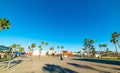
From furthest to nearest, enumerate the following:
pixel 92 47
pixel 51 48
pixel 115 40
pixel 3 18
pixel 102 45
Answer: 1. pixel 51 48
2. pixel 102 45
3. pixel 92 47
4. pixel 115 40
5. pixel 3 18

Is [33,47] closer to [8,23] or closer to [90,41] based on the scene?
[90,41]

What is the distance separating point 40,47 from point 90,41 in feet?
211

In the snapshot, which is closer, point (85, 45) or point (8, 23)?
point (8, 23)

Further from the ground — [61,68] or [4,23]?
[4,23]

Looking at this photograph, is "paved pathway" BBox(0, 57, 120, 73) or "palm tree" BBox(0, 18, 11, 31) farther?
"palm tree" BBox(0, 18, 11, 31)

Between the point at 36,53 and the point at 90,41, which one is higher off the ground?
the point at 90,41

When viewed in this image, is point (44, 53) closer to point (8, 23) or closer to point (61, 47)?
point (61, 47)

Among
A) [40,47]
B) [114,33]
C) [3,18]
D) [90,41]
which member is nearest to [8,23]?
[3,18]

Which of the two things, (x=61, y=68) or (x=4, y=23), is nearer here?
(x=61, y=68)

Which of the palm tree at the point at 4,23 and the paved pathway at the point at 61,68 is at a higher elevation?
the palm tree at the point at 4,23

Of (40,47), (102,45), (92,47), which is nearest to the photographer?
(92,47)

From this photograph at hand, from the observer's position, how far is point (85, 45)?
13825cm

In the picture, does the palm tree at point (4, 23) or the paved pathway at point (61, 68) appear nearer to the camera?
the paved pathway at point (61, 68)

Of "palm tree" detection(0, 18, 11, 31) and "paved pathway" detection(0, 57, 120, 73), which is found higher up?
"palm tree" detection(0, 18, 11, 31)
